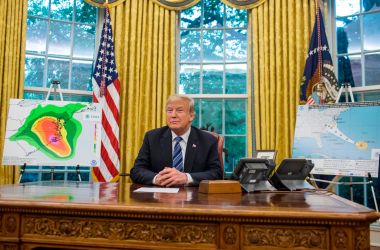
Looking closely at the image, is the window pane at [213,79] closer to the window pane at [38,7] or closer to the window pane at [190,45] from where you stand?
the window pane at [190,45]

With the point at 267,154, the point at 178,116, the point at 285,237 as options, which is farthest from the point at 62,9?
the point at 285,237

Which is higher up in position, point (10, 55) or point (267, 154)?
point (10, 55)

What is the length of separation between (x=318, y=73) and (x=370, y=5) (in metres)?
1.07

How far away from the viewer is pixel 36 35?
14.1ft

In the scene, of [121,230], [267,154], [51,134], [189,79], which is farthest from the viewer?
[189,79]

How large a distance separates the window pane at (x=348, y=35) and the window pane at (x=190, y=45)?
5.67 feet

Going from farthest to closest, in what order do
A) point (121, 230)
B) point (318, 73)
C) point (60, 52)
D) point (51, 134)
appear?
point (60, 52) → point (318, 73) → point (51, 134) → point (121, 230)

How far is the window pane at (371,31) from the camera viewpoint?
3.99 meters

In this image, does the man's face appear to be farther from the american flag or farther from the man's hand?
the american flag

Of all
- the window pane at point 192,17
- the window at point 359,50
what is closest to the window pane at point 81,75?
the window pane at point 192,17

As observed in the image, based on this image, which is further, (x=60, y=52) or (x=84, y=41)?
(x=84, y=41)

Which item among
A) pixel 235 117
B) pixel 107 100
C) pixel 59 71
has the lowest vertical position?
pixel 235 117

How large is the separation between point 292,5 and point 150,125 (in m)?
2.17

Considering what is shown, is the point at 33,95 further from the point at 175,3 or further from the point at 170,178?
the point at 170,178
